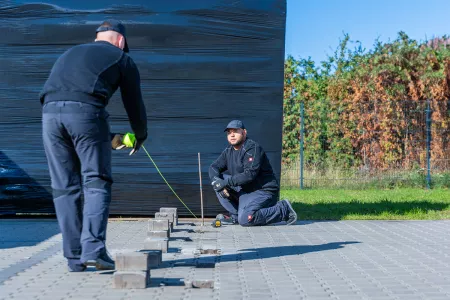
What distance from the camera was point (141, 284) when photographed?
15.7ft

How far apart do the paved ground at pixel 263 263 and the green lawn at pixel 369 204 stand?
3.32 feet

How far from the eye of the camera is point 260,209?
346 inches

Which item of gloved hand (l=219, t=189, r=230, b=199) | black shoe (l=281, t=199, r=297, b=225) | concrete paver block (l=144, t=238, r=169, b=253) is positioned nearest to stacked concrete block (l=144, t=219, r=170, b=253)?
concrete paver block (l=144, t=238, r=169, b=253)

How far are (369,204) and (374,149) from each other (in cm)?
555

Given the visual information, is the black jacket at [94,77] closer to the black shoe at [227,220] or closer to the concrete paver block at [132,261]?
the concrete paver block at [132,261]

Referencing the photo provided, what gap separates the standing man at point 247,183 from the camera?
8758 mm

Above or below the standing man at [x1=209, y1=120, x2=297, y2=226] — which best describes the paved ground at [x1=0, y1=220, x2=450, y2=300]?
below

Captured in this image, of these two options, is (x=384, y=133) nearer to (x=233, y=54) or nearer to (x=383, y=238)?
(x=233, y=54)

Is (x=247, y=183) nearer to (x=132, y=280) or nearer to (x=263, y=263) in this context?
(x=263, y=263)

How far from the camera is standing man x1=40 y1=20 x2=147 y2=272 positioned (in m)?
5.20

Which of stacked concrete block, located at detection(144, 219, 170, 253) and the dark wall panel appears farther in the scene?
the dark wall panel

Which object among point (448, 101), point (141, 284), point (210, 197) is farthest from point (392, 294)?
point (448, 101)

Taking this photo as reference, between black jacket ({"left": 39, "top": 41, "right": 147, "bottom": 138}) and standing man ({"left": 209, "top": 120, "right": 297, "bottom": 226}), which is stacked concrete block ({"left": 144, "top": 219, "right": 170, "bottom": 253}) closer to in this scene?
black jacket ({"left": 39, "top": 41, "right": 147, "bottom": 138})

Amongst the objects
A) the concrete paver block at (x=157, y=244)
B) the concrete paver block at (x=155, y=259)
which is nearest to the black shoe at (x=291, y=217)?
the concrete paver block at (x=157, y=244)
